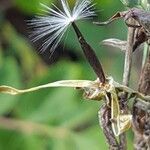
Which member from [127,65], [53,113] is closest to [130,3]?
[127,65]

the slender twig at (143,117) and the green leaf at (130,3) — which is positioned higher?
the green leaf at (130,3)

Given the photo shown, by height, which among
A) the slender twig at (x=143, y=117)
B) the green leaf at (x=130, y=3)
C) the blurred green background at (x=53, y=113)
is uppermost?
the blurred green background at (x=53, y=113)

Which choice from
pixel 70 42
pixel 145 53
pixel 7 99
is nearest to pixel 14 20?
pixel 70 42

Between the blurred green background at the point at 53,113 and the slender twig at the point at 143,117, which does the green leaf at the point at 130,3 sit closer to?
the slender twig at the point at 143,117

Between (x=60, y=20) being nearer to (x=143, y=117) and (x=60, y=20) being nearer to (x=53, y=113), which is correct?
(x=143, y=117)

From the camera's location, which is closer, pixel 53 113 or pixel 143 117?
pixel 143 117

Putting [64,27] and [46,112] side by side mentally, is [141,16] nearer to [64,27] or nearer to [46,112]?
[64,27]

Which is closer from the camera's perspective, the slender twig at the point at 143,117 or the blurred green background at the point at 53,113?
the slender twig at the point at 143,117

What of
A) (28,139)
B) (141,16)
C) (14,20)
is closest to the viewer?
(141,16)

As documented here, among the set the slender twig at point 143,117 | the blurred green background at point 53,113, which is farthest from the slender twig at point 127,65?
the blurred green background at point 53,113

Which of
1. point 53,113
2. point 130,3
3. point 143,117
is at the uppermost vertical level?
point 53,113

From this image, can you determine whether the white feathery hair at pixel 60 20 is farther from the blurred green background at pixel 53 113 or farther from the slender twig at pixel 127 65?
the blurred green background at pixel 53 113
